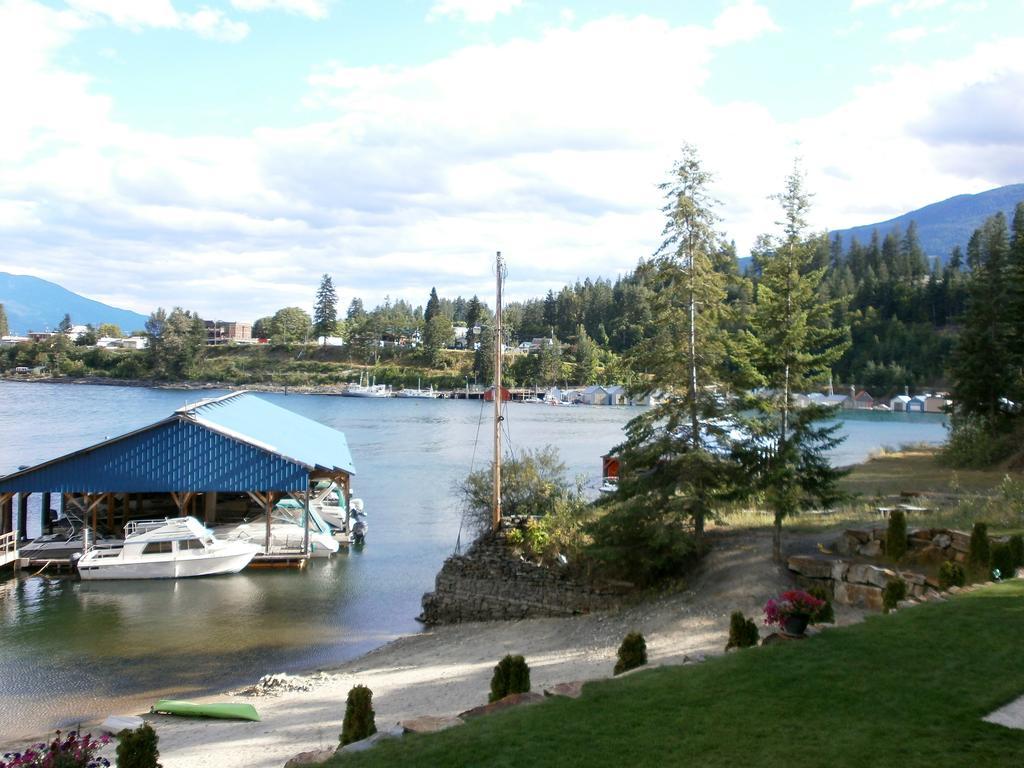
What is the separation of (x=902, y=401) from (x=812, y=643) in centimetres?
11783

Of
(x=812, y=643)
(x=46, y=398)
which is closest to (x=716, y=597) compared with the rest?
(x=812, y=643)

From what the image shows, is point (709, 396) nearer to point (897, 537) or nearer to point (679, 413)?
point (679, 413)

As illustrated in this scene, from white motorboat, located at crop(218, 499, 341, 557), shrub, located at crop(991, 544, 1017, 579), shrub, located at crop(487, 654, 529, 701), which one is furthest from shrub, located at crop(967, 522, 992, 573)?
white motorboat, located at crop(218, 499, 341, 557)

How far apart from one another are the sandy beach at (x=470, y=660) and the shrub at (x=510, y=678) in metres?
2.01

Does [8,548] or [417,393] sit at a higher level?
[417,393]

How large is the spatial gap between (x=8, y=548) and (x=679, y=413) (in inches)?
951

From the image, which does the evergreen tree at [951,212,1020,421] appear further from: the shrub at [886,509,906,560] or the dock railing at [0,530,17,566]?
the dock railing at [0,530,17,566]

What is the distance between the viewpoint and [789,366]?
19062 millimetres

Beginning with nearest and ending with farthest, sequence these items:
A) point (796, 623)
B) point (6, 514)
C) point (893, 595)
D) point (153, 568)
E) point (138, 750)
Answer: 1. point (138, 750)
2. point (796, 623)
3. point (893, 595)
4. point (153, 568)
5. point (6, 514)

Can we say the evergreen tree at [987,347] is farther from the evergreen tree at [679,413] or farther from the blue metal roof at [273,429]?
the blue metal roof at [273,429]

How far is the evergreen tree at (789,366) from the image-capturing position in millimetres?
18469

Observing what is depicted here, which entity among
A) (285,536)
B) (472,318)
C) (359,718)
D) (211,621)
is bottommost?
(211,621)

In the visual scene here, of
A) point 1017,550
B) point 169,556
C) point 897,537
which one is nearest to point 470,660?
point 897,537

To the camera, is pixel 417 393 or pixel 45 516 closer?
pixel 45 516
